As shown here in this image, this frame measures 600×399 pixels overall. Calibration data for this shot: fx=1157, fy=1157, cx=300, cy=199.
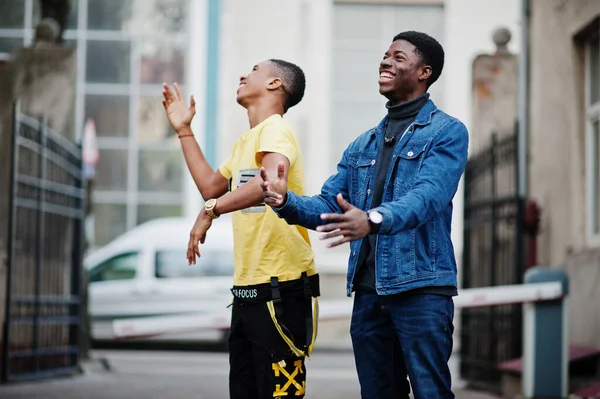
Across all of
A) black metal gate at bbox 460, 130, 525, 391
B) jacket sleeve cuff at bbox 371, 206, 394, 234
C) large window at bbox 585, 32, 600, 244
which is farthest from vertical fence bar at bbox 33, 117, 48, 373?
jacket sleeve cuff at bbox 371, 206, 394, 234

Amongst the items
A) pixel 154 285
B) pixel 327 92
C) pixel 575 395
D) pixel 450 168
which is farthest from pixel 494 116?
pixel 327 92

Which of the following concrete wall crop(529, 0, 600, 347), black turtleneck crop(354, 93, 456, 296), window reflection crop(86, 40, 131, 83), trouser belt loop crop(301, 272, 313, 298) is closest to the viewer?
black turtleneck crop(354, 93, 456, 296)

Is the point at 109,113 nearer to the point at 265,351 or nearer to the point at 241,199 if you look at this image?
the point at 265,351

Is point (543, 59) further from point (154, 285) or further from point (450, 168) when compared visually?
point (154, 285)

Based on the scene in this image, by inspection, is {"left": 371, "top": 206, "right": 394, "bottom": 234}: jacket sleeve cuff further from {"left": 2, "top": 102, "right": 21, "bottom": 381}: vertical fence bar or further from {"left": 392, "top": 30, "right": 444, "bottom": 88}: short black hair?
{"left": 2, "top": 102, "right": 21, "bottom": 381}: vertical fence bar

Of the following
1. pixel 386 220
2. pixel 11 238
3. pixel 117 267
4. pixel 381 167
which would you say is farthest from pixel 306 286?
pixel 117 267

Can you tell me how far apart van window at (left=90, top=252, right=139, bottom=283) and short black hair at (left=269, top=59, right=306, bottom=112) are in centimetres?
1278

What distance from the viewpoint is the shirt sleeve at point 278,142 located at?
4777 mm

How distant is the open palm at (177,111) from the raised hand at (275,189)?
109 centimetres

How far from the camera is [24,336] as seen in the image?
34.2 feet

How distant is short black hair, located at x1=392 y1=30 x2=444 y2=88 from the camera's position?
179 inches

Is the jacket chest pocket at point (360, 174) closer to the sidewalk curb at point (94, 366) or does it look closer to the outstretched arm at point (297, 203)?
the outstretched arm at point (297, 203)

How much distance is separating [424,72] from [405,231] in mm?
652

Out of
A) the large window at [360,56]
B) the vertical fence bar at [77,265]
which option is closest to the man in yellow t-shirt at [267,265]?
the vertical fence bar at [77,265]
